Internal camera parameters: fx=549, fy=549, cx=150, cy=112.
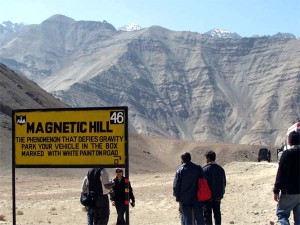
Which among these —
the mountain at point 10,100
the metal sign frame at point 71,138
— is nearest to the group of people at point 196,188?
the metal sign frame at point 71,138

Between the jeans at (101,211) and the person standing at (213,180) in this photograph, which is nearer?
the jeans at (101,211)

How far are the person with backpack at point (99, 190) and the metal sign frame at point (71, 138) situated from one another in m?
0.24

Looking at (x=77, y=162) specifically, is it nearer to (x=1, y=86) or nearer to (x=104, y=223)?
(x=104, y=223)

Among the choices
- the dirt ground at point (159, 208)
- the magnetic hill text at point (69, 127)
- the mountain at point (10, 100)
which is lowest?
the dirt ground at point (159, 208)

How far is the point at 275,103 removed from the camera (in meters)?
188

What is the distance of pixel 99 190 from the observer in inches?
403

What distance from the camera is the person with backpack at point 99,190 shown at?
10.2 meters

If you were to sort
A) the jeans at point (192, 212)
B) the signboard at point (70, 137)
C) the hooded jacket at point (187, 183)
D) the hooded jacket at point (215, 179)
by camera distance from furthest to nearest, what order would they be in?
the hooded jacket at point (215, 179) < the signboard at point (70, 137) < the jeans at point (192, 212) < the hooded jacket at point (187, 183)

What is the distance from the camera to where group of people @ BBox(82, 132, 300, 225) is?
8500 millimetres

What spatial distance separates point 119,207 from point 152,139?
296ft

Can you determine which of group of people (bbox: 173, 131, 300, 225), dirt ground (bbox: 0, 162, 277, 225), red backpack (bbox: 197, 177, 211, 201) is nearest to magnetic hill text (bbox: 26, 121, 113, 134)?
group of people (bbox: 173, 131, 300, 225)

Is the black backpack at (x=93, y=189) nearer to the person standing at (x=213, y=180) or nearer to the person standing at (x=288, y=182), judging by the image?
the person standing at (x=213, y=180)

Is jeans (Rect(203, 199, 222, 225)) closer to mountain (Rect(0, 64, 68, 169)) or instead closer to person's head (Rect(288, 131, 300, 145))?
person's head (Rect(288, 131, 300, 145))

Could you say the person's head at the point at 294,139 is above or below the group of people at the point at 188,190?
above
